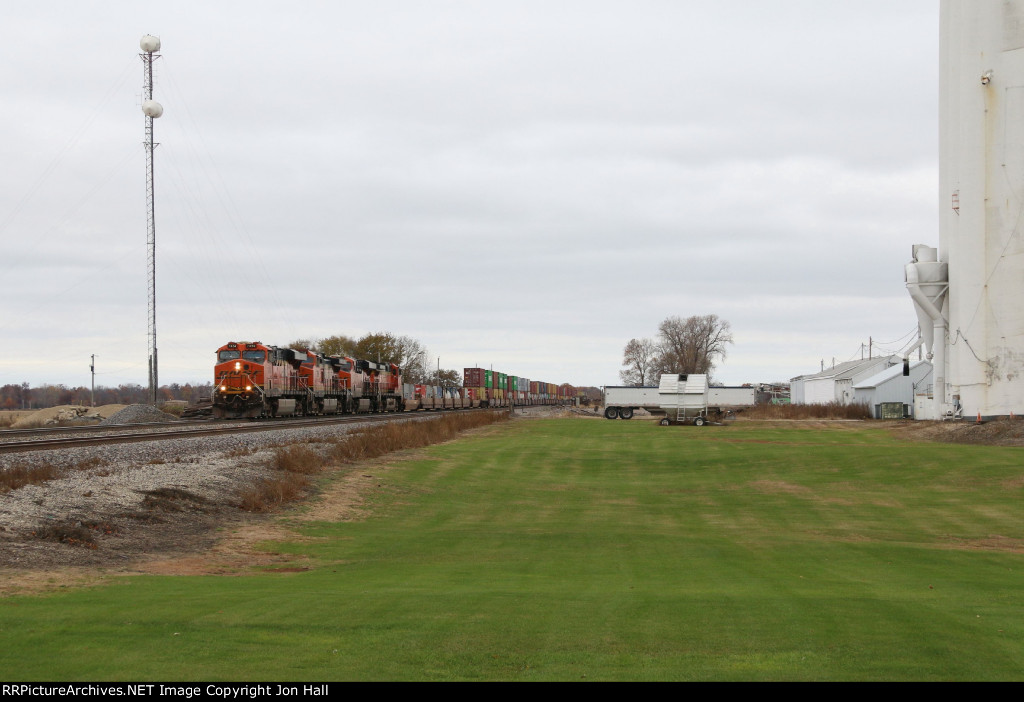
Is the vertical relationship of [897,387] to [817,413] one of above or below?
above

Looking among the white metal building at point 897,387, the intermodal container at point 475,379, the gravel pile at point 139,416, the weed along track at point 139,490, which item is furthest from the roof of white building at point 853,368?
the weed along track at point 139,490

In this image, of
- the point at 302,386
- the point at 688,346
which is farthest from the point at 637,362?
the point at 302,386

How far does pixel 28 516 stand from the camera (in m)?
12.9

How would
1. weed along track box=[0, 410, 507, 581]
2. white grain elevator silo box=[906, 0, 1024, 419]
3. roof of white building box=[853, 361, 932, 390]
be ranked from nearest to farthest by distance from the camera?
weed along track box=[0, 410, 507, 581], white grain elevator silo box=[906, 0, 1024, 419], roof of white building box=[853, 361, 932, 390]

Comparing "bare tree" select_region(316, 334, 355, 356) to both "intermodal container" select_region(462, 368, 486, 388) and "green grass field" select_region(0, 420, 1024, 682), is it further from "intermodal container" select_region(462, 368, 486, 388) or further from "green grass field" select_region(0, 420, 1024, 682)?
"green grass field" select_region(0, 420, 1024, 682)

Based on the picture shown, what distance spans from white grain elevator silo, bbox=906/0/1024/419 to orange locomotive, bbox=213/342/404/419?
38443 mm

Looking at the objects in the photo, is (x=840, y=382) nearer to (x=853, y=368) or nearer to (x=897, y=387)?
(x=853, y=368)

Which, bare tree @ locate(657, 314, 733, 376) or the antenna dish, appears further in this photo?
bare tree @ locate(657, 314, 733, 376)

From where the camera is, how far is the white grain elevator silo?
44.6 m

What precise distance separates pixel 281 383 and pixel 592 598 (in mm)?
42921

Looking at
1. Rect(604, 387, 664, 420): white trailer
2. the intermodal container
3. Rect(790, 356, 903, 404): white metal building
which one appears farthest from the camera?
the intermodal container

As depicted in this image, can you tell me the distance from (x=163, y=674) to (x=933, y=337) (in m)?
57.0

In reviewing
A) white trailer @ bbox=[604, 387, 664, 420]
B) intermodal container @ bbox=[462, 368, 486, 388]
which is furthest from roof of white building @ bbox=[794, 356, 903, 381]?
intermodal container @ bbox=[462, 368, 486, 388]

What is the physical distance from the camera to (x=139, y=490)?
16.0m
